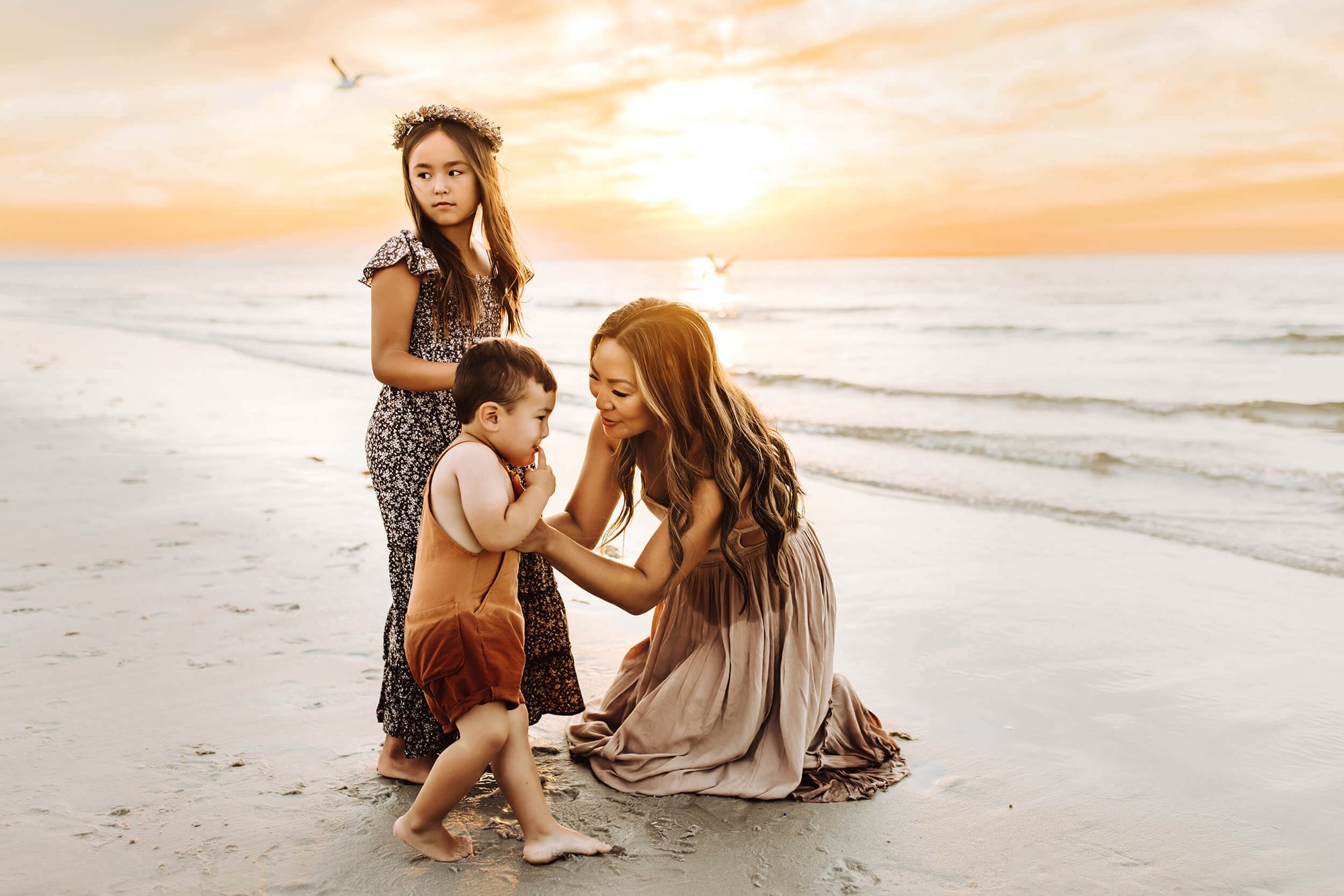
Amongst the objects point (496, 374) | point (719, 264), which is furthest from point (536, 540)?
point (719, 264)

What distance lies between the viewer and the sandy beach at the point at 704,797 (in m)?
2.41

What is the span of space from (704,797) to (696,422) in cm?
107

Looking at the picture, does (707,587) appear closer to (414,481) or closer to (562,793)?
(562,793)

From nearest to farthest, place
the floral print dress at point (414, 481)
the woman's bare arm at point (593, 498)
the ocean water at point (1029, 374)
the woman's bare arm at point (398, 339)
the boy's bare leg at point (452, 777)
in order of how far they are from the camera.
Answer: the boy's bare leg at point (452, 777) < the woman's bare arm at point (398, 339) < the floral print dress at point (414, 481) < the woman's bare arm at point (593, 498) < the ocean water at point (1029, 374)

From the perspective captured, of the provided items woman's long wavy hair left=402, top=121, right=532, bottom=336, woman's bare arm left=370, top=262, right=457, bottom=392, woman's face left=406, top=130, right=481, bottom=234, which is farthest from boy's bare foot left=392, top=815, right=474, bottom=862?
woman's face left=406, top=130, right=481, bottom=234

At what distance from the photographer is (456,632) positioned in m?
2.32

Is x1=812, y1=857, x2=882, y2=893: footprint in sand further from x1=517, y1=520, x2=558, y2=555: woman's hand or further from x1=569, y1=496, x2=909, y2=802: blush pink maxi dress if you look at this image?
x1=517, y1=520, x2=558, y2=555: woman's hand

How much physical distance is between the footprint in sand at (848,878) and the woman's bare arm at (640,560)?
797mm

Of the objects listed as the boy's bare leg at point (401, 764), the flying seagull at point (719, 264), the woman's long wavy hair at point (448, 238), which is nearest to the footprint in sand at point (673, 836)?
the boy's bare leg at point (401, 764)

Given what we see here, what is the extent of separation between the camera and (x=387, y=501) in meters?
2.75

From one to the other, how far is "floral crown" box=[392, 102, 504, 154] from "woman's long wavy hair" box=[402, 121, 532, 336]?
0.01 meters

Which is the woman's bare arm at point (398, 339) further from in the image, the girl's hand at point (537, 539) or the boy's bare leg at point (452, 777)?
the boy's bare leg at point (452, 777)

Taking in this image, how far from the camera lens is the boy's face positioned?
2.32 m

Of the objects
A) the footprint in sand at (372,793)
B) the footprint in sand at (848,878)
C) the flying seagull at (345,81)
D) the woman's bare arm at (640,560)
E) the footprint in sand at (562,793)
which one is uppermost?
the flying seagull at (345,81)
